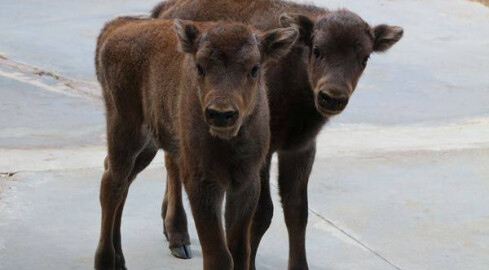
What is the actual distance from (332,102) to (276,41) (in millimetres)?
530

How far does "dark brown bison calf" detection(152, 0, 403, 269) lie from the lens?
22.0 ft

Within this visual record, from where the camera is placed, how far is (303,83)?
23.0 feet

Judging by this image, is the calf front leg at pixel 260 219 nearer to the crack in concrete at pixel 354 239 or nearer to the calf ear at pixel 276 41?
the crack in concrete at pixel 354 239

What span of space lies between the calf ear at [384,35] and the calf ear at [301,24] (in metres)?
0.40

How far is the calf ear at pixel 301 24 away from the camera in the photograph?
689 cm

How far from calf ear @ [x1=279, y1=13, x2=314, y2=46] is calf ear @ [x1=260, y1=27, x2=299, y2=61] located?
0.60m

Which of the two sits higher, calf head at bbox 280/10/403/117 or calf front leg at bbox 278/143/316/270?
calf head at bbox 280/10/403/117

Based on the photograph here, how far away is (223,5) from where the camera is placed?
25.1 ft

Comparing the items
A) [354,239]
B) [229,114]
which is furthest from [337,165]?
[229,114]

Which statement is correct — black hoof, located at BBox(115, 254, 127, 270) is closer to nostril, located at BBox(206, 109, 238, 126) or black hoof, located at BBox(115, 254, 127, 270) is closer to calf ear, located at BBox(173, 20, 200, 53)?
calf ear, located at BBox(173, 20, 200, 53)

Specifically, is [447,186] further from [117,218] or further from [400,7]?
[400,7]

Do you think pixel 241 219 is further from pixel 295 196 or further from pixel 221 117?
pixel 221 117

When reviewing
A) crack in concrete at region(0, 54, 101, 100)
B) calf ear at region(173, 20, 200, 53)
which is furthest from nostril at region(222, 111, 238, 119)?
crack in concrete at region(0, 54, 101, 100)

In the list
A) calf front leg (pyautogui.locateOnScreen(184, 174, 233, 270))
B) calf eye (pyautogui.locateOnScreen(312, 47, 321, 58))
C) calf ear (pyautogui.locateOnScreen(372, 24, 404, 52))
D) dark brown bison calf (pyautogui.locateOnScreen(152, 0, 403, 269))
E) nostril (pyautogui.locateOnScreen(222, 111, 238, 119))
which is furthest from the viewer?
calf ear (pyautogui.locateOnScreen(372, 24, 404, 52))
